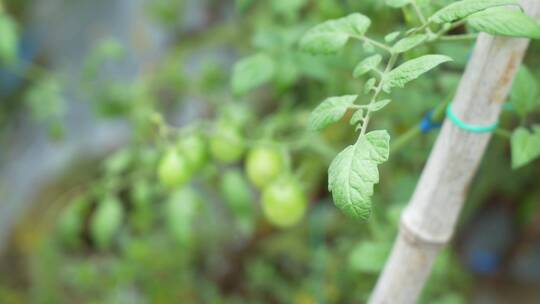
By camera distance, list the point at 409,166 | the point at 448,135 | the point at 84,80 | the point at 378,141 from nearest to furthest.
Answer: the point at 378,141 → the point at 448,135 → the point at 409,166 → the point at 84,80

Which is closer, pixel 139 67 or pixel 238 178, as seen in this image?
pixel 238 178

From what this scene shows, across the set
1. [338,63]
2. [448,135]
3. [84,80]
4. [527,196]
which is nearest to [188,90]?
[84,80]

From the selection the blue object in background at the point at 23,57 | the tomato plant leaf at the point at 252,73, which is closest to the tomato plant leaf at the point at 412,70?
the tomato plant leaf at the point at 252,73

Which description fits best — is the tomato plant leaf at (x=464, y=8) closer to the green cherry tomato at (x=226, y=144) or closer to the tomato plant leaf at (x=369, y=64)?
the tomato plant leaf at (x=369, y=64)

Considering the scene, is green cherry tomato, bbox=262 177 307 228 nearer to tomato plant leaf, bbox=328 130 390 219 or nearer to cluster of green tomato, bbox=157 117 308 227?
cluster of green tomato, bbox=157 117 308 227

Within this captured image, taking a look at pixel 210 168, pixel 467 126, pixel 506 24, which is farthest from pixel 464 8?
pixel 210 168

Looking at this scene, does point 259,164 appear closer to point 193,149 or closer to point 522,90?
point 193,149

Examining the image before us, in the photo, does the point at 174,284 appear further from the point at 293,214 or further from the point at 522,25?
the point at 522,25

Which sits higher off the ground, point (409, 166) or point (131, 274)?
point (131, 274)
